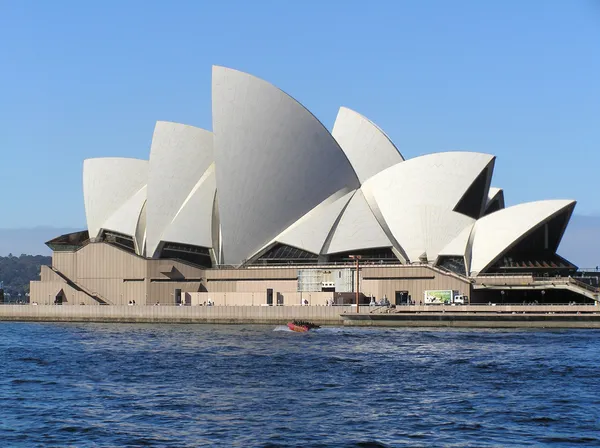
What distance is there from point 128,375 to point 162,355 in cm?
682

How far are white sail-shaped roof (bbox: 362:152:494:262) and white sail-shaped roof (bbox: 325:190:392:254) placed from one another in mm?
963

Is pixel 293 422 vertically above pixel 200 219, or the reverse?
pixel 200 219

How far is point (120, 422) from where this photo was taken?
25141 mm

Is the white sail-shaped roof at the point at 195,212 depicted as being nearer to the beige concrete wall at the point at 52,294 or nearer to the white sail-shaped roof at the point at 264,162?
the white sail-shaped roof at the point at 264,162

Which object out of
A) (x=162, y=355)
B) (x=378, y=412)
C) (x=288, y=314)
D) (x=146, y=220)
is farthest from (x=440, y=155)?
(x=378, y=412)

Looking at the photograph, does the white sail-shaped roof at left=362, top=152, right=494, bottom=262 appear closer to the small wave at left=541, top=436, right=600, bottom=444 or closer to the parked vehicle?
the parked vehicle

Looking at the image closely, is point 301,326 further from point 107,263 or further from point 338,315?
point 107,263

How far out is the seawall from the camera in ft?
183

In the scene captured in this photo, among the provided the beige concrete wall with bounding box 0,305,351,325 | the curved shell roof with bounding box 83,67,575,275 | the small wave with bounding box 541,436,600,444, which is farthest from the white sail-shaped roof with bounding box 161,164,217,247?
the small wave with bounding box 541,436,600,444

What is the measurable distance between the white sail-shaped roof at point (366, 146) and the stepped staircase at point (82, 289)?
2151 centimetres

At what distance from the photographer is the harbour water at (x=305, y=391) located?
77.0 ft

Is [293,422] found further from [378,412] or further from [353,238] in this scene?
[353,238]

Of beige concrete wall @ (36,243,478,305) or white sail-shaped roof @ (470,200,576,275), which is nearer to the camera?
white sail-shaped roof @ (470,200,576,275)

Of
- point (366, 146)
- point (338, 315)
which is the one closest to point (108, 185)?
point (366, 146)
